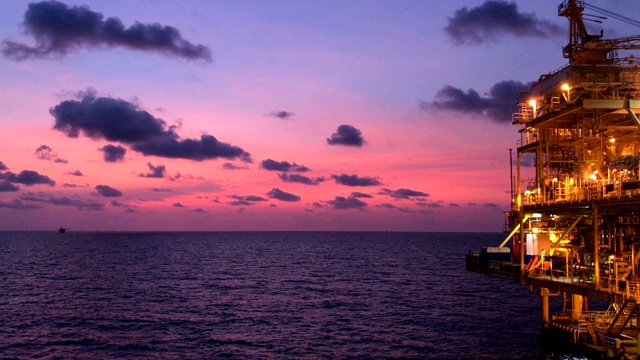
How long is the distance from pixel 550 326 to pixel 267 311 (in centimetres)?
3775

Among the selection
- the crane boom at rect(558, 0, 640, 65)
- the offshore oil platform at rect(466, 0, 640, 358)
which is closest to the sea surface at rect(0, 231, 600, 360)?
the offshore oil platform at rect(466, 0, 640, 358)

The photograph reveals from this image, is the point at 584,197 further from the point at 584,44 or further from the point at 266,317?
the point at 266,317

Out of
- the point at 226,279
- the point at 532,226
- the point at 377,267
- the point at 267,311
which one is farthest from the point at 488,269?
the point at 377,267

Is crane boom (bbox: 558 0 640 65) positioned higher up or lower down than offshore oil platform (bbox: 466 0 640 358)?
higher up

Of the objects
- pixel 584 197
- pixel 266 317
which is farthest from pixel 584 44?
pixel 266 317

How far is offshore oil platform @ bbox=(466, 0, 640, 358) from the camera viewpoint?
40.9 meters

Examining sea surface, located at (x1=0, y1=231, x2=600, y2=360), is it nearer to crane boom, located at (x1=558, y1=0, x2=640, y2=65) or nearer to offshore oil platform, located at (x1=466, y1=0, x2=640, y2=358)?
offshore oil platform, located at (x1=466, y1=0, x2=640, y2=358)

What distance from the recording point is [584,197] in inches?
1725

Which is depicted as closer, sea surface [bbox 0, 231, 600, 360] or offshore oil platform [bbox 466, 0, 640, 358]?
offshore oil platform [bbox 466, 0, 640, 358]

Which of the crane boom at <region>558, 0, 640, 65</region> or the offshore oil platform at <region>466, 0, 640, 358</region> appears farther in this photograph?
the crane boom at <region>558, 0, 640, 65</region>

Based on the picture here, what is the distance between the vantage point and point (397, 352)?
53.5 meters

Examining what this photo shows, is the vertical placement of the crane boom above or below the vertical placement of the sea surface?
above

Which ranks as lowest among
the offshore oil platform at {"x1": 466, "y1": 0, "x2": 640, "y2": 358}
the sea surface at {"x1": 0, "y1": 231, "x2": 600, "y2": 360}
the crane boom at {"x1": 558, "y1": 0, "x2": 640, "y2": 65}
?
the sea surface at {"x1": 0, "y1": 231, "x2": 600, "y2": 360}

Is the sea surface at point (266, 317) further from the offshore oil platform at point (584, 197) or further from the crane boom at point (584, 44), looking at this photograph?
the crane boom at point (584, 44)
